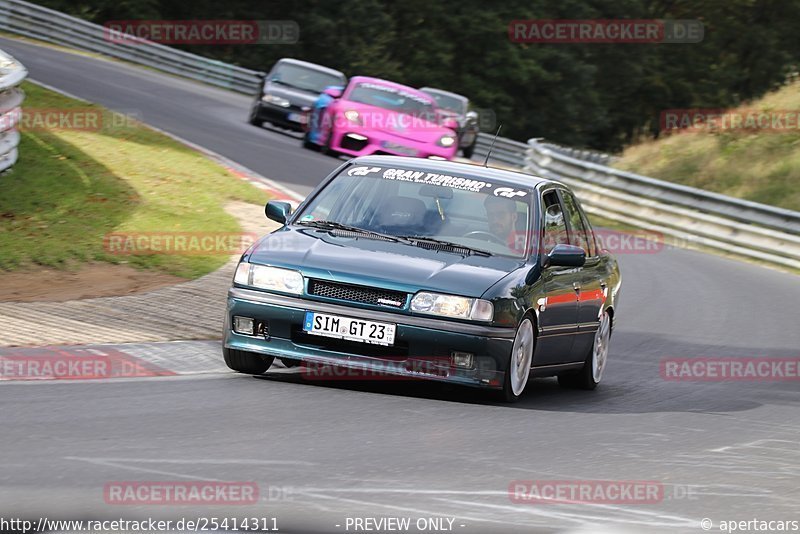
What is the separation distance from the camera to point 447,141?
86.5 ft

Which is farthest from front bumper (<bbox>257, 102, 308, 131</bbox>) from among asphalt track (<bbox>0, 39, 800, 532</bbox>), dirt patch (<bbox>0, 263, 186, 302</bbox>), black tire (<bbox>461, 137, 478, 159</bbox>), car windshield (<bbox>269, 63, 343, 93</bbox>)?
asphalt track (<bbox>0, 39, 800, 532</bbox>)

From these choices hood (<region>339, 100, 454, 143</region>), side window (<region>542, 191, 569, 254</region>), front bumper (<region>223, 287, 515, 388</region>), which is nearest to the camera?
front bumper (<region>223, 287, 515, 388</region>)

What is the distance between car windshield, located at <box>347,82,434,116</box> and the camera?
26266 millimetres

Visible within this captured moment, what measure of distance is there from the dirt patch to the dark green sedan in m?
2.90

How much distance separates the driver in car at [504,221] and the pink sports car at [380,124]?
50.4ft

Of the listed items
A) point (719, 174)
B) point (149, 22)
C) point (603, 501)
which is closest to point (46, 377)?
point (603, 501)

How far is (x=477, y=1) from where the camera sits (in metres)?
62.4

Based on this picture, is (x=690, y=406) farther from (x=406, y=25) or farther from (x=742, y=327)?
(x=406, y=25)

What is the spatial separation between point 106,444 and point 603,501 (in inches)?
90.2

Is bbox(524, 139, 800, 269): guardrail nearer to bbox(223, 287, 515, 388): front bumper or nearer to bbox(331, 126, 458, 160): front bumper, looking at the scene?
bbox(331, 126, 458, 160): front bumper

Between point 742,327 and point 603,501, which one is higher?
point 603,501

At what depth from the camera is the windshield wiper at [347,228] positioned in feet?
30.8

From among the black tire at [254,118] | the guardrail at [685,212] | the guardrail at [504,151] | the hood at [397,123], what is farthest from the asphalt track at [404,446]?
the guardrail at [504,151]

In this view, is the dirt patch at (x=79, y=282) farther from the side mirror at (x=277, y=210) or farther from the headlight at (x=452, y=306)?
the headlight at (x=452, y=306)
